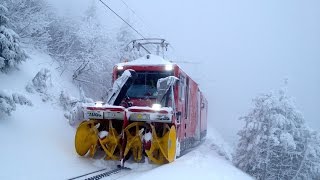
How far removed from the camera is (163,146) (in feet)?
34.5

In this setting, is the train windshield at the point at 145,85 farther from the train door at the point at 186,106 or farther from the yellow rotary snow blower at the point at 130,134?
the train door at the point at 186,106

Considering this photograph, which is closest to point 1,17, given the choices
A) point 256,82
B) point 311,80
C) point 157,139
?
point 157,139

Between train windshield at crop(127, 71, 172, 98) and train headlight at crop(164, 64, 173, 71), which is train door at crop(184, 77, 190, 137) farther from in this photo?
train headlight at crop(164, 64, 173, 71)

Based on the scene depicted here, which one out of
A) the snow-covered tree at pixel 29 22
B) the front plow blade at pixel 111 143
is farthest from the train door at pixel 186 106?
the snow-covered tree at pixel 29 22

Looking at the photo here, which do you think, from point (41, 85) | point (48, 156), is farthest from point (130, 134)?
point (41, 85)

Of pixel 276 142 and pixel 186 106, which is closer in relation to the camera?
pixel 186 106

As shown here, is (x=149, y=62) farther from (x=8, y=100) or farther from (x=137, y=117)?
(x=8, y=100)

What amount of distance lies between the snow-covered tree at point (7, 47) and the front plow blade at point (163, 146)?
6.35 meters

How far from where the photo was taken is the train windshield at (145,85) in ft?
41.3

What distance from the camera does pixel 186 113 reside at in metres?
14.4

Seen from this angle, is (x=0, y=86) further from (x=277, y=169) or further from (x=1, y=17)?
(x=277, y=169)

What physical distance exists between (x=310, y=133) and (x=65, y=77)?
59.7ft

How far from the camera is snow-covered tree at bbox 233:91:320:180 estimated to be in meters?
25.3

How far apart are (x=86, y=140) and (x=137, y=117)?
1.81 meters
